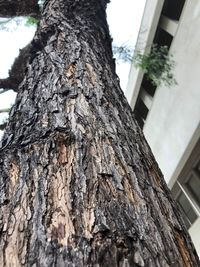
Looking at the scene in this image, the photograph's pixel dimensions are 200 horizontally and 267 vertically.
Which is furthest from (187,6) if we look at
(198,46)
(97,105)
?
(97,105)

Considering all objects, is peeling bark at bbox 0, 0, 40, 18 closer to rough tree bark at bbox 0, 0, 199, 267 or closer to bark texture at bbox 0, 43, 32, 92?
bark texture at bbox 0, 43, 32, 92

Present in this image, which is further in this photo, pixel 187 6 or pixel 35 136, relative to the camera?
pixel 187 6

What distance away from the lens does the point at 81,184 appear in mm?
1557

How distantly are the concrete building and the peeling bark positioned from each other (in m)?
4.19

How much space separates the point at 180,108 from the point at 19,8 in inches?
198

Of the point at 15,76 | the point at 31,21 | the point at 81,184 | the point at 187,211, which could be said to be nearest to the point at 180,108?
the point at 187,211

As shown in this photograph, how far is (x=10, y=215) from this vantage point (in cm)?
145

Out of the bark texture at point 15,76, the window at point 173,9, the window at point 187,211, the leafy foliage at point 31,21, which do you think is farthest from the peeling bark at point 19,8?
the window at point 173,9

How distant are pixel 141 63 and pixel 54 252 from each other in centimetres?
622

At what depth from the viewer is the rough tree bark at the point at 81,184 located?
1240mm

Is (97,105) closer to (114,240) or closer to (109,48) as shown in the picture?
(114,240)

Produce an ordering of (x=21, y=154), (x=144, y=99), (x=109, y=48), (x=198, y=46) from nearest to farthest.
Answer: (x=21, y=154) → (x=109, y=48) → (x=198, y=46) → (x=144, y=99)

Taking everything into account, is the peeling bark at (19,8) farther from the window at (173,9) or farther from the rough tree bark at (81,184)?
the window at (173,9)

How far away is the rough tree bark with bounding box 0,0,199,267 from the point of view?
4.07ft
